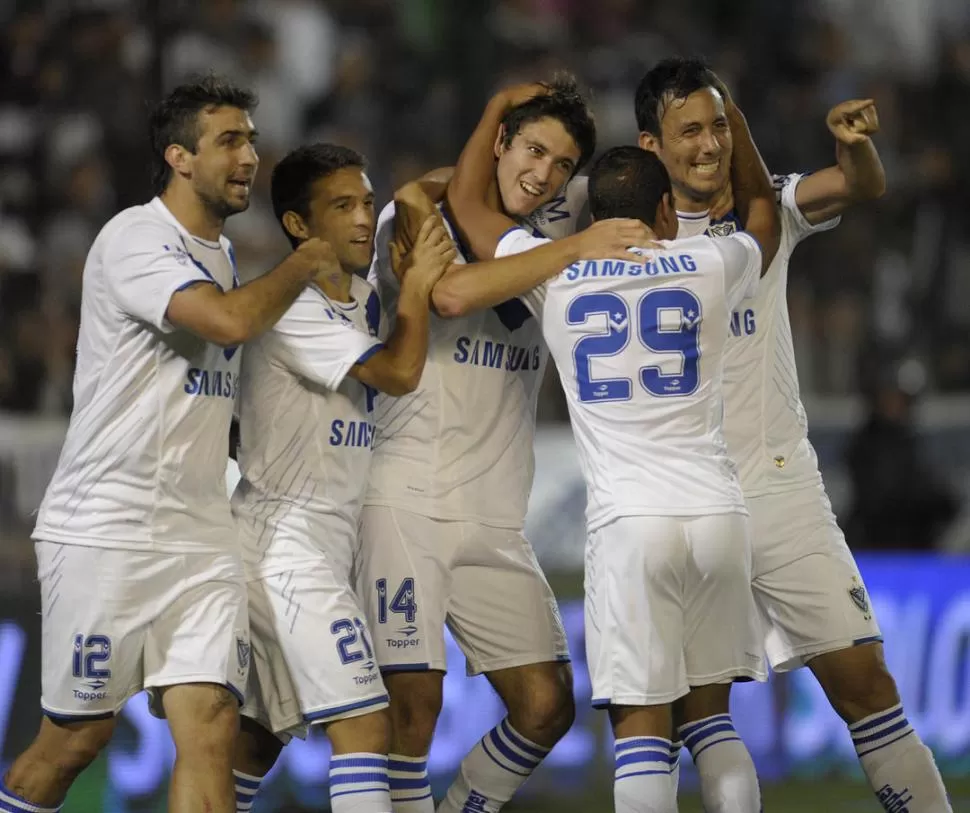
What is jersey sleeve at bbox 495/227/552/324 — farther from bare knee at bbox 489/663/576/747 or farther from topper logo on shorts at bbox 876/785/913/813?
topper logo on shorts at bbox 876/785/913/813

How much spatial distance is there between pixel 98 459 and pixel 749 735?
14.3 feet

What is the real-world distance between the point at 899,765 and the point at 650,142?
224cm

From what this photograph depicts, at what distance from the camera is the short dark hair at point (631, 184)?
17.5ft

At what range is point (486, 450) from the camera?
233 inches

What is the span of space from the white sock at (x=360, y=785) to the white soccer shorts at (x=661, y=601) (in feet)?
2.35

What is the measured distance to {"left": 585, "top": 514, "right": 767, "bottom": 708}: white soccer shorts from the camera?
515cm

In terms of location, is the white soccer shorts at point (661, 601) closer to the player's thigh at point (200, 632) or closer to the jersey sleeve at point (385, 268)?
the player's thigh at point (200, 632)

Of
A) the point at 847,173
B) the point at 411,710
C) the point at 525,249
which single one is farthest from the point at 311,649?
the point at 847,173

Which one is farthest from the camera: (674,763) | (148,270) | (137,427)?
(674,763)

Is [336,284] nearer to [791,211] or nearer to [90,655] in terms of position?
[90,655]

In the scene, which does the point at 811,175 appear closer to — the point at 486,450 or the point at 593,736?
the point at 486,450

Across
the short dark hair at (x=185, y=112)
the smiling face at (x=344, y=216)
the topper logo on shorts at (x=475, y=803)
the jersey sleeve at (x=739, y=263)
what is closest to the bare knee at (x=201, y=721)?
the topper logo on shorts at (x=475, y=803)

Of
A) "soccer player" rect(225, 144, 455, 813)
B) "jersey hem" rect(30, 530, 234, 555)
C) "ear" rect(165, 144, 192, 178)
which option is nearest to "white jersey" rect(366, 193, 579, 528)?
"soccer player" rect(225, 144, 455, 813)

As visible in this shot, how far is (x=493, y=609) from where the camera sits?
588cm
